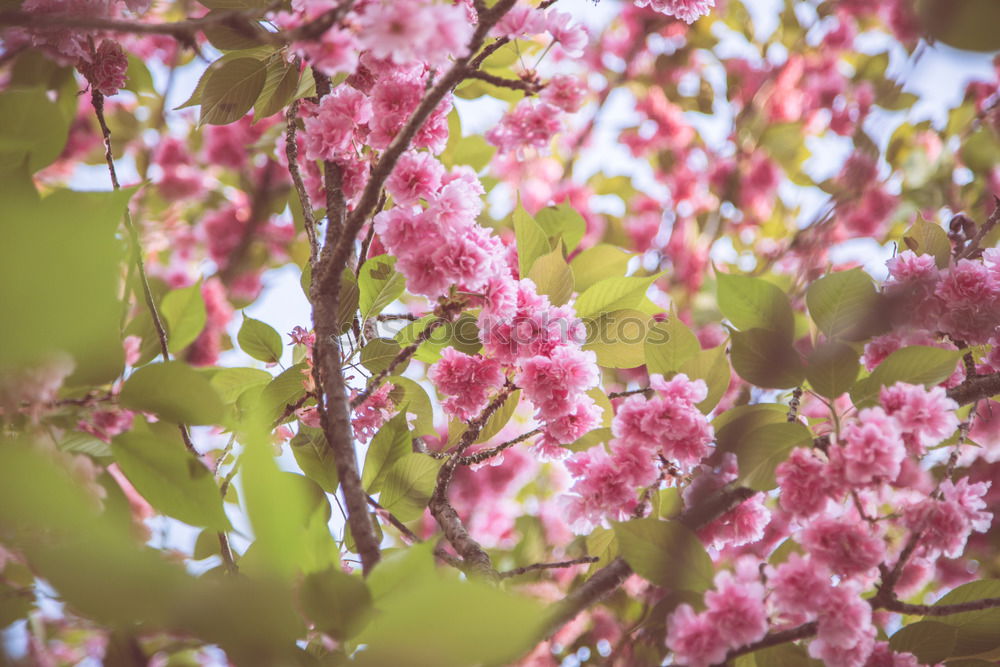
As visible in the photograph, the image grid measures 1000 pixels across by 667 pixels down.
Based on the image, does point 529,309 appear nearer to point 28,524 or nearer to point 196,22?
point 196,22

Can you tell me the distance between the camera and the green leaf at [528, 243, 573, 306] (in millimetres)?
1137

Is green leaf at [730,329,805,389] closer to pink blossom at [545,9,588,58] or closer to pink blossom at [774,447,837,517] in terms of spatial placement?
pink blossom at [774,447,837,517]

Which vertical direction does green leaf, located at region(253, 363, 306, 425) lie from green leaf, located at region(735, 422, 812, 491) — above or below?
above

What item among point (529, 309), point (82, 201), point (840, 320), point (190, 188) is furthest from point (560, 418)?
point (190, 188)

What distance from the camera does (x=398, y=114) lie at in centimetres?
100

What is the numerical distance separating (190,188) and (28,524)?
3.19 meters

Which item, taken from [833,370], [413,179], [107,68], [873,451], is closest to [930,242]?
[833,370]

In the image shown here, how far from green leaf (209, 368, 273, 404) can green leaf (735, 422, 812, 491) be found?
0.84 metres

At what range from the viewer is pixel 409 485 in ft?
3.47

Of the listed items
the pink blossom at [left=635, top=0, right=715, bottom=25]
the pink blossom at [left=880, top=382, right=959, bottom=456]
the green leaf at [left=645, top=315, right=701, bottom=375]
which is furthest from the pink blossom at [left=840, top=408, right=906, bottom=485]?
the pink blossom at [left=635, top=0, right=715, bottom=25]

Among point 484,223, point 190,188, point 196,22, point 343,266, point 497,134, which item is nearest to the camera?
point 196,22

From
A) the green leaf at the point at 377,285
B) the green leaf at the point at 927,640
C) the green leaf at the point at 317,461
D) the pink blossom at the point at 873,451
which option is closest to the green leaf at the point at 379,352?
the green leaf at the point at 377,285

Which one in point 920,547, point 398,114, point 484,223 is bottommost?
point 920,547

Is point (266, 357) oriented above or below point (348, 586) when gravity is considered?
above
